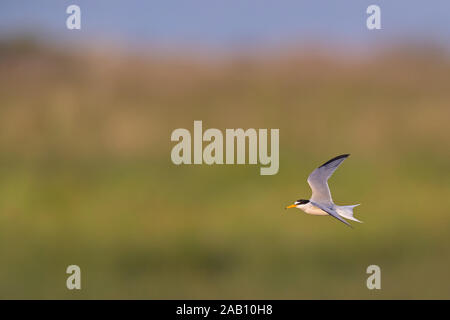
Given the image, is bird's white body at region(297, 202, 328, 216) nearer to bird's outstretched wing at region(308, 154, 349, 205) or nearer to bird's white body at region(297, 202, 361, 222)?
bird's white body at region(297, 202, 361, 222)

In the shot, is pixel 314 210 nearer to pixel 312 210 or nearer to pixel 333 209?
pixel 312 210

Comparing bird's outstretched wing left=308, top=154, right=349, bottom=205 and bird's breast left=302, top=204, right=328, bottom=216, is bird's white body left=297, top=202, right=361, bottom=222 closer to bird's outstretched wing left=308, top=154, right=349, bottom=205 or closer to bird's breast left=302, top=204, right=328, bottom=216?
bird's breast left=302, top=204, right=328, bottom=216

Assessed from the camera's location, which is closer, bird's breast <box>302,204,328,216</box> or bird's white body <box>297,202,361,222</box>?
bird's white body <box>297,202,361,222</box>

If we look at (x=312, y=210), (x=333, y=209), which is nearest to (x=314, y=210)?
(x=312, y=210)

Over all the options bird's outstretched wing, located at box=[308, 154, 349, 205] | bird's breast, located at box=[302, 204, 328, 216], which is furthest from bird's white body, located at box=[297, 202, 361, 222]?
bird's outstretched wing, located at box=[308, 154, 349, 205]

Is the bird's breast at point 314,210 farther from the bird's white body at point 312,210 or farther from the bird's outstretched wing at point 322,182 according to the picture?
the bird's outstretched wing at point 322,182

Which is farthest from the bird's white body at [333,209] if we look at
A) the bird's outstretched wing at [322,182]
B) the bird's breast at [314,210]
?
the bird's outstretched wing at [322,182]

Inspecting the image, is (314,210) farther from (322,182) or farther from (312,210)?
(322,182)

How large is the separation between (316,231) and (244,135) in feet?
7.44

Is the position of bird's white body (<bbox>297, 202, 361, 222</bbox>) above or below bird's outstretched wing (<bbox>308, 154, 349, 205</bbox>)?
below

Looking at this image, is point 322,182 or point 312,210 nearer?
point 322,182

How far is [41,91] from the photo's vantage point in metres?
26.4

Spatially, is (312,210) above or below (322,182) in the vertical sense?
below
